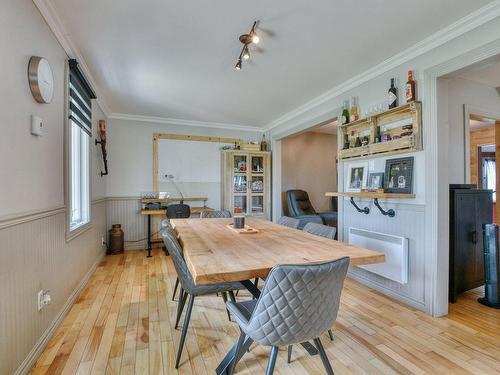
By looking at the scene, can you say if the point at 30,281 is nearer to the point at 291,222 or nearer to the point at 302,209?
the point at 291,222

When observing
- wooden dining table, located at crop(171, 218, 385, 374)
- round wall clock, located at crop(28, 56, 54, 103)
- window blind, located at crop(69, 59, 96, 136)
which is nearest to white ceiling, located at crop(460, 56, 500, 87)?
wooden dining table, located at crop(171, 218, 385, 374)

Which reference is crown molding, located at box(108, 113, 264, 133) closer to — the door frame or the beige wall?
the beige wall

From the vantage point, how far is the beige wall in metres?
5.97

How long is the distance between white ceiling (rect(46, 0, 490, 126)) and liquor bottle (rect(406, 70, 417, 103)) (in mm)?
284

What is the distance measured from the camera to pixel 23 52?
1.59m

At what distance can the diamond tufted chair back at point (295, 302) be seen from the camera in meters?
1.06

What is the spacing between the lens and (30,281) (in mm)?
1641

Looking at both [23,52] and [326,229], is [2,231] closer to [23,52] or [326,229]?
[23,52]

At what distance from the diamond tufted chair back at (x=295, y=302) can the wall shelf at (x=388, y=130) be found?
1766 millimetres

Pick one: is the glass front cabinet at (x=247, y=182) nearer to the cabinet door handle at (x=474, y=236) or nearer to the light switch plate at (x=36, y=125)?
the cabinet door handle at (x=474, y=236)

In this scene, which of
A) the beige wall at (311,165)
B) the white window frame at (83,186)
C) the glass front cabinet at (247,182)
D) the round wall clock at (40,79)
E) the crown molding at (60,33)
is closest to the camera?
the round wall clock at (40,79)

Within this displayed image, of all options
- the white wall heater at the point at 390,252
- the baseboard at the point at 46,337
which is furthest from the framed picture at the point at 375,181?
the baseboard at the point at 46,337

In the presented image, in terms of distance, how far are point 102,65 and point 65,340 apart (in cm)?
256

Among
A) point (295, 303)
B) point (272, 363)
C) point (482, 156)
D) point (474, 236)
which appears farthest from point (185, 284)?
point (482, 156)
